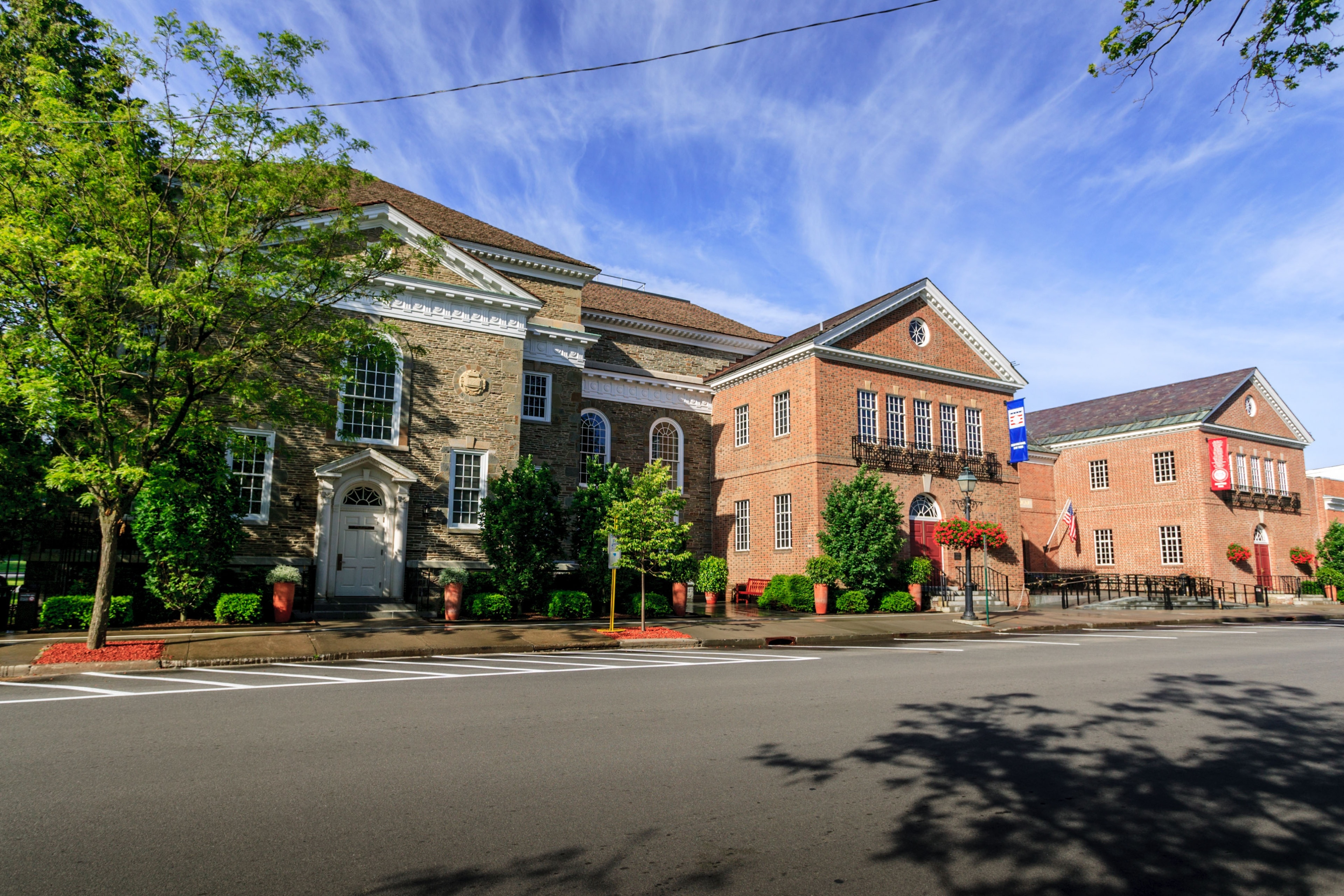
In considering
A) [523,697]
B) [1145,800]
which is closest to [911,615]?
[523,697]

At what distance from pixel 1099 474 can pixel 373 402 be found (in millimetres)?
35171

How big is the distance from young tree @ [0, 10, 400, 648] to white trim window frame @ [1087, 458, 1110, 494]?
120 feet

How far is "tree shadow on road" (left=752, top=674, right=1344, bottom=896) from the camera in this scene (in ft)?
13.4

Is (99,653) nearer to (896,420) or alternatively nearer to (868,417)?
(868,417)

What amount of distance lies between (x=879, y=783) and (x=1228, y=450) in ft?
130

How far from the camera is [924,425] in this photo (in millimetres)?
28391

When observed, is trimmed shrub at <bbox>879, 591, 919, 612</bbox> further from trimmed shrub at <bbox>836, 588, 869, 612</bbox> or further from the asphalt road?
the asphalt road

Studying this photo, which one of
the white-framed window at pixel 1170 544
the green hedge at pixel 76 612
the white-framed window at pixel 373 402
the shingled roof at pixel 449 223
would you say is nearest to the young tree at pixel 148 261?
the green hedge at pixel 76 612

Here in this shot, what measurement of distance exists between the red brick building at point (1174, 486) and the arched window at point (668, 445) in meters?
17.9

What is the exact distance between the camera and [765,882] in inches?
151

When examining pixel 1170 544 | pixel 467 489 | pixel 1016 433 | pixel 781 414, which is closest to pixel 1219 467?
pixel 1170 544

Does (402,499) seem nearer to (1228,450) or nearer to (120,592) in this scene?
(120,592)

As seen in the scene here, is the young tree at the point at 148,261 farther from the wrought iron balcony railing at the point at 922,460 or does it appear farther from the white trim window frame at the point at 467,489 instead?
the wrought iron balcony railing at the point at 922,460

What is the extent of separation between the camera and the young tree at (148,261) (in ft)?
39.2
